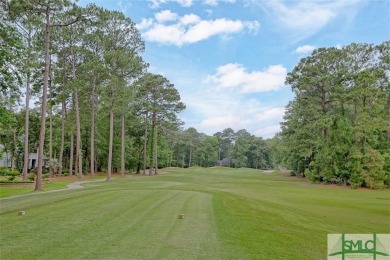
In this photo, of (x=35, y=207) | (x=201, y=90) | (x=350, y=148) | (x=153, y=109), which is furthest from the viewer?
(x=153, y=109)

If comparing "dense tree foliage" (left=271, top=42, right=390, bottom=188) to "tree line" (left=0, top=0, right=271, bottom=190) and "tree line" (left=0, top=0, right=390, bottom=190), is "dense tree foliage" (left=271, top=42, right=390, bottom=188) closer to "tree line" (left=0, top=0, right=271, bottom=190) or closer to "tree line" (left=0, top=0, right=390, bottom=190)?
"tree line" (left=0, top=0, right=390, bottom=190)

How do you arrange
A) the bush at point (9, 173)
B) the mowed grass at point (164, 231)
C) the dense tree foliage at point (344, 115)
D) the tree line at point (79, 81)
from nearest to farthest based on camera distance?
the mowed grass at point (164, 231)
the tree line at point (79, 81)
the dense tree foliage at point (344, 115)
the bush at point (9, 173)

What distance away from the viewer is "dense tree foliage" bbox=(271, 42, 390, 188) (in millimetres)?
32000

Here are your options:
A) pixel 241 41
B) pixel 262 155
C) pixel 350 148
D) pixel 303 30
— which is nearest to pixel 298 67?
pixel 350 148

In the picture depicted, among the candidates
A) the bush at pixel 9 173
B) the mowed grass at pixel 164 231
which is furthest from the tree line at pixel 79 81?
the mowed grass at pixel 164 231

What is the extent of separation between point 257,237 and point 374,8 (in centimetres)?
957

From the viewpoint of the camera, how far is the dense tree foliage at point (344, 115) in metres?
32.0

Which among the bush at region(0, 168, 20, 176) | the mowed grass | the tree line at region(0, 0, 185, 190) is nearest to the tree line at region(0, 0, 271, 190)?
the tree line at region(0, 0, 185, 190)

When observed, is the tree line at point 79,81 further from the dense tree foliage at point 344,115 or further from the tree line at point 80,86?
the dense tree foliage at point 344,115

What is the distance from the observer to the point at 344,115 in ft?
123

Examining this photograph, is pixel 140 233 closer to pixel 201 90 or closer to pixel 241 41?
pixel 241 41

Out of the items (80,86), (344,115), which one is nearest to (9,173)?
(80,86)

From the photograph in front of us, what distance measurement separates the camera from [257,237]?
718 centimetres

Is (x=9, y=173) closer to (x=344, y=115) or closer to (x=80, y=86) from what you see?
(x=80, y=86)
